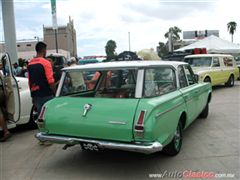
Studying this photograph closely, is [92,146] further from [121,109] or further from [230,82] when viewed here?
[230,82]

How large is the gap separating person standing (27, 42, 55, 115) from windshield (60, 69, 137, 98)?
71cm

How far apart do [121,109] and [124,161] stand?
1.12 meters

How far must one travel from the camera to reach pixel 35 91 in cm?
596

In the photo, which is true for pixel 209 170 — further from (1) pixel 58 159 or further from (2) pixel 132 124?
(1) pixel 58 159

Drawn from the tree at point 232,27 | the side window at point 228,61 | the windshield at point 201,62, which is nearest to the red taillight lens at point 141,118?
the windshield at point 201,62

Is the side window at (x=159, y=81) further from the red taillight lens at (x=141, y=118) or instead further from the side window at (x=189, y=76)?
the side window at (x=189, y=76)

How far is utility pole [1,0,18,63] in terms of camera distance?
1326 cm

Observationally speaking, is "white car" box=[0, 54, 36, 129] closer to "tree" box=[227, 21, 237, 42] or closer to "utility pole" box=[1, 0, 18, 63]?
"utility pole" box=[1, 0, 18, 63]

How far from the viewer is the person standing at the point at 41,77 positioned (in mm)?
5832

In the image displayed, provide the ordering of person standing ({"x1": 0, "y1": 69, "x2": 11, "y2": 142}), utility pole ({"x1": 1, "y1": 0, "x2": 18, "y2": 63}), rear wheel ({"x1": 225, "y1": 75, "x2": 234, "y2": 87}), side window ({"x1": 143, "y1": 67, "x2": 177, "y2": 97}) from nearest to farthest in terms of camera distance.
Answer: side window ({"x1": 143, "y1": 67, "x2": 177, "y2": 97})
person standing ({"x1": 0, "y1": 69, "x2": 11, "y2": 142})
utility pole ({"x1": 1, "y1": 0, "x2": 18, "y2": 63})
rear wheel ({"x1": 225, "y1": 75, "x2": 234, "y2": 87})

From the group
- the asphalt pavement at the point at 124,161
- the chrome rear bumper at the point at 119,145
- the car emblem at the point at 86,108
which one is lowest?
the asphalt pavement at the point at 124,161

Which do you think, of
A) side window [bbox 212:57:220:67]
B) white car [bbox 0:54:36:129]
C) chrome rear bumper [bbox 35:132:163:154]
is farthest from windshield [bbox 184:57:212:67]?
chrome rear bumper [bbox 35:132:163:154]

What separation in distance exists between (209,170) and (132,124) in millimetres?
1361

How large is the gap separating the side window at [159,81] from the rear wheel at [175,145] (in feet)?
2.14
